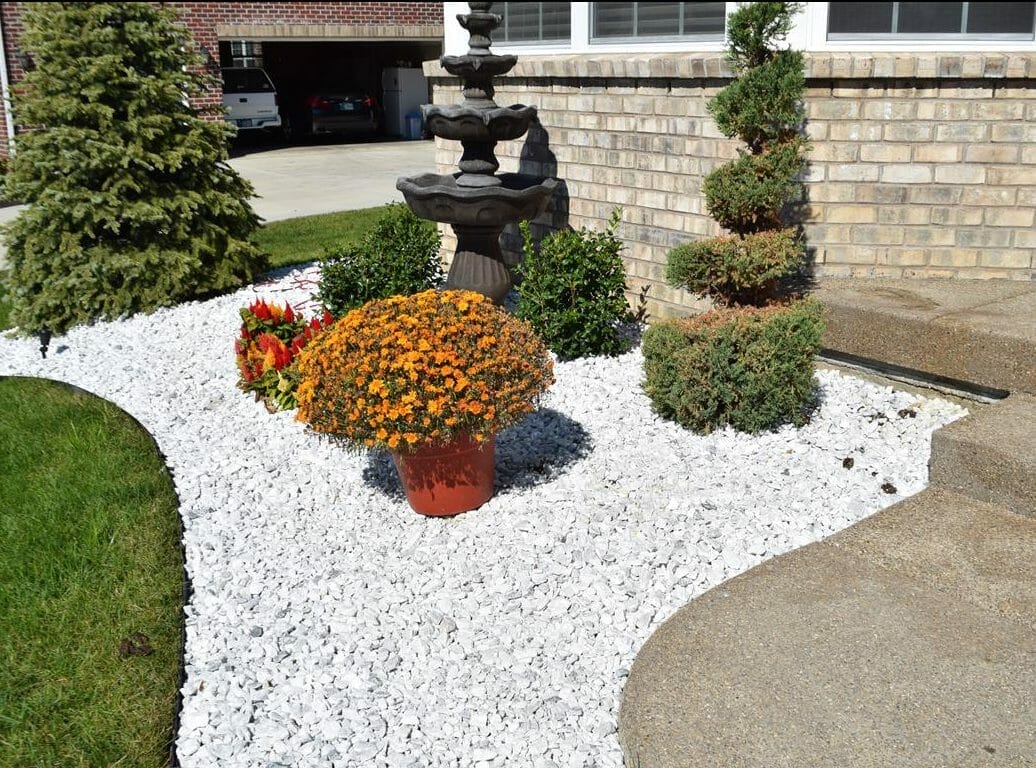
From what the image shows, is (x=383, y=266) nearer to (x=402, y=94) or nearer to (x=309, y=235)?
(x=309, y=235)

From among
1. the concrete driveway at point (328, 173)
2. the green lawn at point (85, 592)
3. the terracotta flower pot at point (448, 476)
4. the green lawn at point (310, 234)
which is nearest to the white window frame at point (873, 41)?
the terracotta flower pot at point (448, 476)

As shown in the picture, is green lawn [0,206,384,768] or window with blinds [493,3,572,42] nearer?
green lawn [0,206,384,768]

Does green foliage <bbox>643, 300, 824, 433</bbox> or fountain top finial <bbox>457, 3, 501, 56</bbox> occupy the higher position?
fountain top finial <bbox>457, 3, 501, 56</bbox>

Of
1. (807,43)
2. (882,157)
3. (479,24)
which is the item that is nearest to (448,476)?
(882,157)

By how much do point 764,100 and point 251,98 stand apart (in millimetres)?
17424

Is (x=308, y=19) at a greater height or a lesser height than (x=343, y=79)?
greater

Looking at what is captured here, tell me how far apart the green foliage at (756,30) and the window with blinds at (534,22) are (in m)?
2.23

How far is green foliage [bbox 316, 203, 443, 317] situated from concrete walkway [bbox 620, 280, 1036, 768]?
3.66 metres

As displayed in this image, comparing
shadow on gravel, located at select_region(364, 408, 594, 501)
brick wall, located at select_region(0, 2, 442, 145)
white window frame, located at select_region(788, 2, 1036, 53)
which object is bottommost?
shadow on gravel, located at select_region(364, 408, 594, 501)

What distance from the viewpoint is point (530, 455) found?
4.75 meters

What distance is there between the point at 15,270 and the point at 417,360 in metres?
4.98

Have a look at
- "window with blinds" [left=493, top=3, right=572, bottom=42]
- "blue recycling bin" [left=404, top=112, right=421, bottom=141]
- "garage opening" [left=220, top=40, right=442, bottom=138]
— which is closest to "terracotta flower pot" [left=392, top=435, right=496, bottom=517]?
"window with blinds" [left=493, top=3, right=572, bottom=42]

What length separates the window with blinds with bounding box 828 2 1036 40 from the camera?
536cm

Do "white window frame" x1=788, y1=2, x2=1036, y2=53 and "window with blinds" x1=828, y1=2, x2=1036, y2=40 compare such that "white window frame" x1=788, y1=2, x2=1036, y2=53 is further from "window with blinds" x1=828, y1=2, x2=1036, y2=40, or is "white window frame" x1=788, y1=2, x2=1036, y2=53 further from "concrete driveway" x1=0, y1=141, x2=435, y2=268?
"concrete driveway" x1=0, y1=141, x2=435, y2=268
